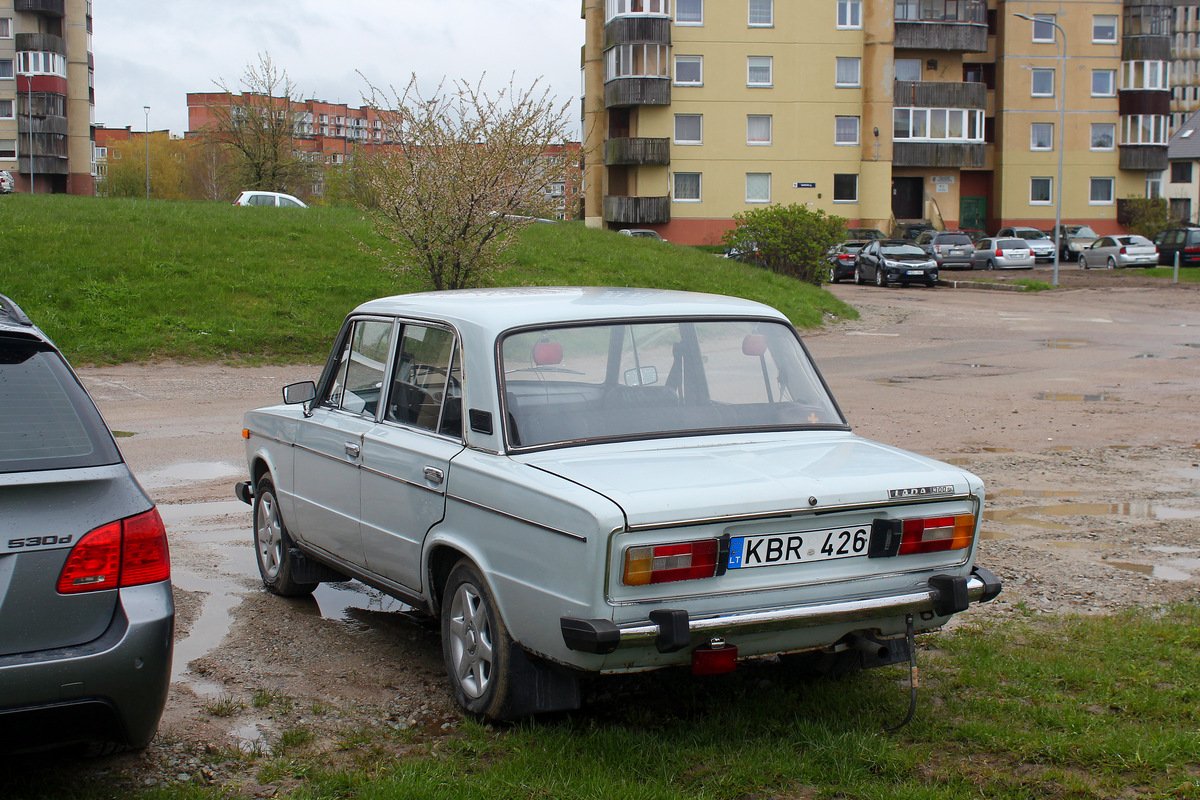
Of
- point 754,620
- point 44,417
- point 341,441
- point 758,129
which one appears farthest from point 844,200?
point 44,417

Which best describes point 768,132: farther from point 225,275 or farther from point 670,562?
point 670,562

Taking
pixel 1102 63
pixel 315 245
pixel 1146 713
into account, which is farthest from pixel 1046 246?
pixel 1146 713

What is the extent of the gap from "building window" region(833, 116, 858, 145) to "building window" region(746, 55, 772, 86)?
3930mm

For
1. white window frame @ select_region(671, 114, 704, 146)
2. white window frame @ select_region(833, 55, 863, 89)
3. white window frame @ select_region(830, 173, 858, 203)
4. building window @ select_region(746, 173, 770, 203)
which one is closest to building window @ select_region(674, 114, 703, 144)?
white window frame @ select_region(671, 114, 704, 146)

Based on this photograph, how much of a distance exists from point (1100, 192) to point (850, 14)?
17.7 metres

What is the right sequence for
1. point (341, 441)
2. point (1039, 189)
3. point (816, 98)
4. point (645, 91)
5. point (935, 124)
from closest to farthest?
1. point (341, 441)
2. point (645, 91)
3. point (816, 98)
4. point (935, 124)
5. point (1039, 189)

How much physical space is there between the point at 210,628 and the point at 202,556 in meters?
1.55

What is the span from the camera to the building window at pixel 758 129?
57.8 m

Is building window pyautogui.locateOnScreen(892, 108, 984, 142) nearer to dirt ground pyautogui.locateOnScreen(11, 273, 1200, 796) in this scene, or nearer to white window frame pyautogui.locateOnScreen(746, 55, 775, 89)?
white window frame pyautogui.locateOnScreen(746, 55, 775, 89)

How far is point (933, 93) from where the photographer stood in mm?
58844

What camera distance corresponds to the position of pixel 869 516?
13.6 ft

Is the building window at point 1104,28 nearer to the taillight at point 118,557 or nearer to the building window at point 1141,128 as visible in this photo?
the building window at point 1141,128

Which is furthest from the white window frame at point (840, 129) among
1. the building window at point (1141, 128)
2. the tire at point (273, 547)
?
the tire at point (273, 547)

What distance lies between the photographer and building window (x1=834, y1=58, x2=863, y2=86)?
190 feet
